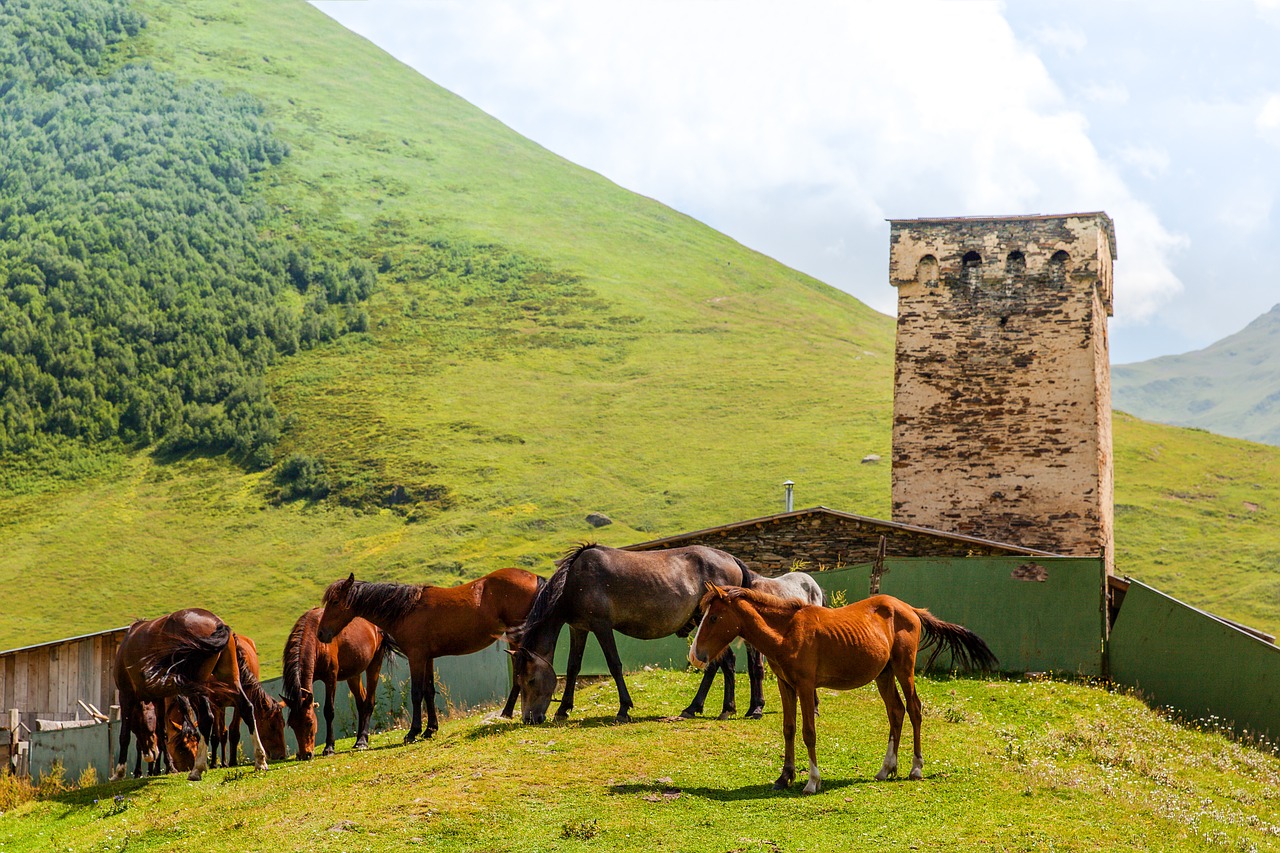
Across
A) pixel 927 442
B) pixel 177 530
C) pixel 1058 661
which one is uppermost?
pixel 927 442

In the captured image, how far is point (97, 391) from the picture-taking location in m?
130

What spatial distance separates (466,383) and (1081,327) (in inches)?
3866

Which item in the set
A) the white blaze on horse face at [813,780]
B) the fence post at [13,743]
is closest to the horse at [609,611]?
the white blaze on horse face at [813,780]

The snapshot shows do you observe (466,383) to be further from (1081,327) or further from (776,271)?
(1081,327)

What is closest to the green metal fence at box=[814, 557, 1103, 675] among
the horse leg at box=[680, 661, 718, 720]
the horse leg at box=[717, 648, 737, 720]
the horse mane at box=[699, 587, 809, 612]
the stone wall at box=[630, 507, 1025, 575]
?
the stone wall at box=[630, 507, 1025, 575]

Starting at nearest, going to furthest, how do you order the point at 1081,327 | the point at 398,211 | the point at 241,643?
the point at 241,643 → the point at 1081,327 → the point at 398,211

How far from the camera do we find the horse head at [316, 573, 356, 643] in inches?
719

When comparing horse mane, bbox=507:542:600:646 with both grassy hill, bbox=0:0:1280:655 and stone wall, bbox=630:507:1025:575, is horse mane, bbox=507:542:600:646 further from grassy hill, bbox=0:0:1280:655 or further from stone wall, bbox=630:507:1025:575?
grassy hill, bbox=0:0:1280:655

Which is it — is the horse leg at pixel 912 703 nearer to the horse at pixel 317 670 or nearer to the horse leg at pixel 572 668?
the horse leg at pixel 572 668

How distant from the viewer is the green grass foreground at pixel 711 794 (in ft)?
41.1

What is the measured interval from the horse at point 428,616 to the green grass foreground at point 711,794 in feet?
3.14

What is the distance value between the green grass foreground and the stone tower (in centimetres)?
1545

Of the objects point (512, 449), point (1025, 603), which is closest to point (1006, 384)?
point (1025, 603)

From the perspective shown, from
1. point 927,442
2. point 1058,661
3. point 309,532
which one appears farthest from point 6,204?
point 1058,661
